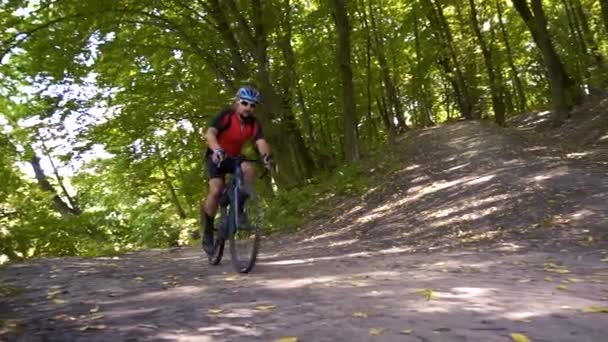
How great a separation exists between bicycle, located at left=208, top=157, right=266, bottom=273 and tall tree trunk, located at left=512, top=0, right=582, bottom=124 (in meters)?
15.1

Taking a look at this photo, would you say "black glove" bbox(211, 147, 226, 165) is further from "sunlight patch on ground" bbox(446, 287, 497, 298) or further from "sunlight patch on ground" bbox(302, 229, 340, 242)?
"sunlight patch on ground" bbox(302, 229, 340, 242)

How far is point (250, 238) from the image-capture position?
21.9 feet

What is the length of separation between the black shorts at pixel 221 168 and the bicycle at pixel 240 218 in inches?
2.5

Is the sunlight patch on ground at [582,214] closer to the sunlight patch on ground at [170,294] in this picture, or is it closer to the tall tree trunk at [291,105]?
the sunlight patch on ground at [170,294]

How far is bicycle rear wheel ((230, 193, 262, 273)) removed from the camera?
6.17m

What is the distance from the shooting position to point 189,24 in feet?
49.3

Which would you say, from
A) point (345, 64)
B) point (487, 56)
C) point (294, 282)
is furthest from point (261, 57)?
point (487, 56)

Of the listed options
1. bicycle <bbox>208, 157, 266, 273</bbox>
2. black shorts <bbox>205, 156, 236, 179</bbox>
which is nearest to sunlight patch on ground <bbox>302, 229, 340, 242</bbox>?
bicycle <bbox>208, 157, 266, 273</bbox>

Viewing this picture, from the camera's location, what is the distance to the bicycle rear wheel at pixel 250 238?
20.3ft

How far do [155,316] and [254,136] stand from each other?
9.29 ft

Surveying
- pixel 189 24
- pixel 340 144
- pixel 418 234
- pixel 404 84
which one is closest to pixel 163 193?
pixel 340 144

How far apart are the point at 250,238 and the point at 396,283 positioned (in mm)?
2204

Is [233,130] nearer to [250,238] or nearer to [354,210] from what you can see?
[250,238]

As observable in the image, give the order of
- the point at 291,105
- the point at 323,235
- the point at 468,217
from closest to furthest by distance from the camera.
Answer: the point at 468,217 → the point at 323,235 → the point at 291,105
